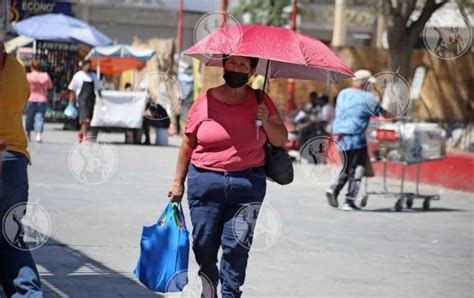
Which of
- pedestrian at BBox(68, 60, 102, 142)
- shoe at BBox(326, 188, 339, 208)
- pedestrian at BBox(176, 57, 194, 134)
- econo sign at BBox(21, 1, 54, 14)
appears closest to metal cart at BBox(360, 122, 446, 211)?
shoe at BBox(326, 188, 339, 208)

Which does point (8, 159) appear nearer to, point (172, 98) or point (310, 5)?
point (172, 98)

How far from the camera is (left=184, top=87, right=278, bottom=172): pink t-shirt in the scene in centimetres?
695

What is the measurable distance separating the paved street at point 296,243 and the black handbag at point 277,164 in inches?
69.0

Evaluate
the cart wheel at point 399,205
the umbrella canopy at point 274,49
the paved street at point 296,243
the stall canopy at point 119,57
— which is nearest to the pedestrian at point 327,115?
the paved street at point 296,243

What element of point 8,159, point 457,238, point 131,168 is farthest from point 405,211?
point 8,159

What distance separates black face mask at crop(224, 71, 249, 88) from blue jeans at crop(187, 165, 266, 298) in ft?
1.83

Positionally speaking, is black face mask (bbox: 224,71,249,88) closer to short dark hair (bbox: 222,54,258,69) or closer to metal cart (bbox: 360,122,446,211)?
short dark hair (bbox: 222,54,258,69)

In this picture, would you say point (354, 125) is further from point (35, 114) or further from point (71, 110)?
point (71, 110)

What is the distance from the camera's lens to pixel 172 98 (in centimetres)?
2589

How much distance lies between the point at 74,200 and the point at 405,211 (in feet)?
15.3

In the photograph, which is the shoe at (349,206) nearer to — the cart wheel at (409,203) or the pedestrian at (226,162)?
the cart wheel at (409,203)

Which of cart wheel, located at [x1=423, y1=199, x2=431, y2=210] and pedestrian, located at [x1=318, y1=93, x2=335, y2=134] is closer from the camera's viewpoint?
cart wheel, located at [x1=423, y1=199, x2=431, y2=210]

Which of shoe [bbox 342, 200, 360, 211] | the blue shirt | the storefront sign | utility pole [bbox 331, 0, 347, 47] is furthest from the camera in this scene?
utility pole [bbox 331, 0, 347, 47]

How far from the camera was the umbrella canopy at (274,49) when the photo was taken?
695 centimetres
